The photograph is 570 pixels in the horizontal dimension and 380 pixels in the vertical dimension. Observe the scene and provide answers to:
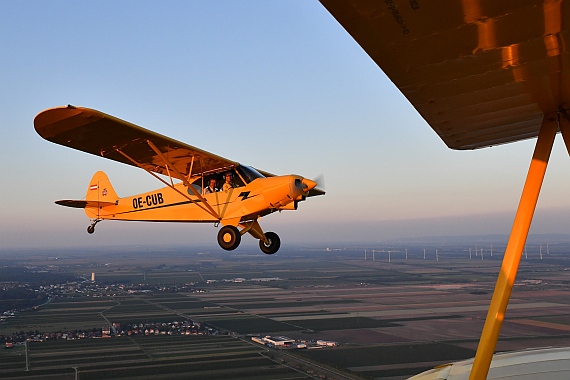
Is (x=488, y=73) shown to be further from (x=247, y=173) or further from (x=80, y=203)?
(x=80, y=203)

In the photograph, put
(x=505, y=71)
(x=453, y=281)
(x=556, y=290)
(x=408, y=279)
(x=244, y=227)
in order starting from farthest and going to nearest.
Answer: (x=408, y=279), (x=453, y=281), (x=556, y=290), (x=244, y=227), (x=505, y=71)

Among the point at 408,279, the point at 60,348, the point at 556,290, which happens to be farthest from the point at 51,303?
the point at 556,290

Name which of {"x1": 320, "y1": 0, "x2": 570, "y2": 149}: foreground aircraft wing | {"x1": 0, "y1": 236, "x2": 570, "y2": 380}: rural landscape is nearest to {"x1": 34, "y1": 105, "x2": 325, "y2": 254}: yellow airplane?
{"x1": 320, "y1": 0, "x2": 570, "y2": 149}: foreground aircraft wing

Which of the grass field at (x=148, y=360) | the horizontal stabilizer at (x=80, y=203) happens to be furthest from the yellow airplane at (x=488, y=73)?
the grass field at (x=148, y=360)

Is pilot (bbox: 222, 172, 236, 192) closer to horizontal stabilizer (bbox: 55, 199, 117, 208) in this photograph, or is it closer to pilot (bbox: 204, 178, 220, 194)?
pilot (bbox: 204, 178, 220, 194)

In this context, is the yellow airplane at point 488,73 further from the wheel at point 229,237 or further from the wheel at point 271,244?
the wheel at point 271,244

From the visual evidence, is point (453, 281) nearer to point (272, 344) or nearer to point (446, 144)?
point (272, 344)

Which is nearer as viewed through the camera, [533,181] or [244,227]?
[533,181]
